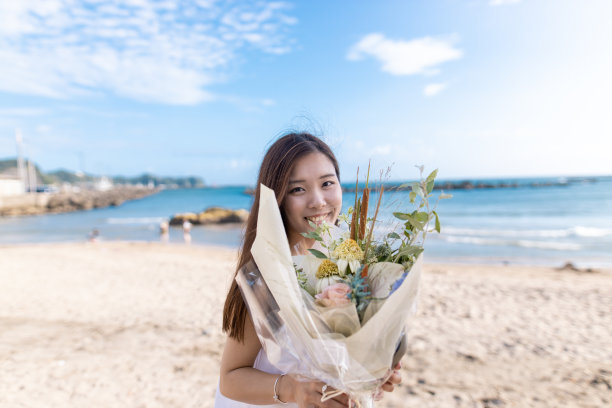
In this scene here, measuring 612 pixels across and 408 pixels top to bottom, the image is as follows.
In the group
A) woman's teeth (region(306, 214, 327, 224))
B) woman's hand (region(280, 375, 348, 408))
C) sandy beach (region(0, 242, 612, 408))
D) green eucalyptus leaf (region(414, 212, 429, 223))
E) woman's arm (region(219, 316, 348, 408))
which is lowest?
sandy beach (region(0, 242, 612, 408))

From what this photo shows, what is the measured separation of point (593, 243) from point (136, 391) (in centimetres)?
1883

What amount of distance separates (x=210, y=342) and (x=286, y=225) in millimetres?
4085

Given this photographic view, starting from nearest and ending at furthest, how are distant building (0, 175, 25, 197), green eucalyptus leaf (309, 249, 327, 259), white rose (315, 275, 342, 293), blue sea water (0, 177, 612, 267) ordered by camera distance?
white rose (315, 275, 342, 293)
green eucalyptus leaf (309, 249, 327, 259)
blue sea water (0, 177, 612, 267)
distant building (0, 175, 25, 197)

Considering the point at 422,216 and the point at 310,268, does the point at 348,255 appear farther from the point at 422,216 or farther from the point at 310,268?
the point at 422,216

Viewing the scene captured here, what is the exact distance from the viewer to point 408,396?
3.81m

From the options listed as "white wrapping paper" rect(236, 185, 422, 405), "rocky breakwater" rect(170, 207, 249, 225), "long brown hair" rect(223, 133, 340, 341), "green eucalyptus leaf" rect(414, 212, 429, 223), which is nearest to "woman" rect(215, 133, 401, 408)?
"long brown hair" rect(223, 133, 340, 341)

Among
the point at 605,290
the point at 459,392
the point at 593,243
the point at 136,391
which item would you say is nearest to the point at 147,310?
the point at 136,391

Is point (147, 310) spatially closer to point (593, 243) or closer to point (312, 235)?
point (312, 235)

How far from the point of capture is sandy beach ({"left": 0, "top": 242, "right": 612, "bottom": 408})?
3904 mm

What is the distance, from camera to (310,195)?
1.83 m

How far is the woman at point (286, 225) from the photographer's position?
5.20 ft

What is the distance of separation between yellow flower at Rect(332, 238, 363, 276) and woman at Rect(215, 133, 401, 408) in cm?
46

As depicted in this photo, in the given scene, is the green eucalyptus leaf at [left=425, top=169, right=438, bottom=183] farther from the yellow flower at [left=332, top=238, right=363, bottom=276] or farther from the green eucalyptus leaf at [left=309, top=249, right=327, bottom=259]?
the green eucalyptus leaf at [left=309, top=249, right=327, bottom=259]

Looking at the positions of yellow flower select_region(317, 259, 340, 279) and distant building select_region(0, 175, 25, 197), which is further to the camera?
distant building select_region(0, 175, 25, 197)
